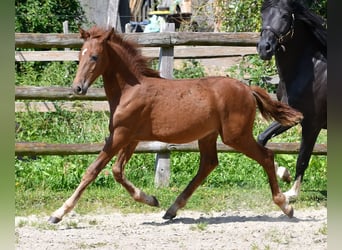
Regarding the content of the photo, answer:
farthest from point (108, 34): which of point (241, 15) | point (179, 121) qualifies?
point (241, 15)

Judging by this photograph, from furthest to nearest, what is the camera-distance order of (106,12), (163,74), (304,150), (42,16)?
(106,12) → (42,16) → (163,74) → (304,150)

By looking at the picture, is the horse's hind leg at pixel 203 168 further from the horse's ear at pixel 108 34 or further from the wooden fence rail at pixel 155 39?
the wooden fence rail at pixel 155 39

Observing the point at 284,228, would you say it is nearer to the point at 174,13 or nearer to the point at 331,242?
the point at 331,242

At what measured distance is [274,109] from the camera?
5.53 metres

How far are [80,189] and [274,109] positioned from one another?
1.81 metres

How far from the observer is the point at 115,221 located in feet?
18.2

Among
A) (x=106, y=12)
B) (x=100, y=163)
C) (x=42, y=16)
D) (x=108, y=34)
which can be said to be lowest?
(x=106, y=12)

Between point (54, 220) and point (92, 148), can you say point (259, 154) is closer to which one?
point (54, 220)

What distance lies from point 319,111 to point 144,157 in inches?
94.2

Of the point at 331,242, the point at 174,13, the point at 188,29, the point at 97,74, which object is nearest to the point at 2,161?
the point at 331,242

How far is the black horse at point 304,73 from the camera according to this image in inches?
246

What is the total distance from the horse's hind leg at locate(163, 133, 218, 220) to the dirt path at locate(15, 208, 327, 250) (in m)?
0.16

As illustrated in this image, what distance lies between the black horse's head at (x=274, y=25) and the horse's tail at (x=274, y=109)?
52cm

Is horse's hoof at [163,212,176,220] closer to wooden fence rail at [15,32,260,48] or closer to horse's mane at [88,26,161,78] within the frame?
horse's mane at [88,26,161,78]
